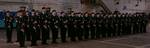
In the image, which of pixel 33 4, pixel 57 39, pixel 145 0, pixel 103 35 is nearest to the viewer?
pixel 57 39

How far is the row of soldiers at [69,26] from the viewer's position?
40.3ft

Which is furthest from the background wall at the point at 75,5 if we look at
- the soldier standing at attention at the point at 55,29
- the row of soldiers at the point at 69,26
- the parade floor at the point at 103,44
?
the soldier standing at attention at the point at 55,29

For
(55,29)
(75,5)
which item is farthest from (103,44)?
(75,5)

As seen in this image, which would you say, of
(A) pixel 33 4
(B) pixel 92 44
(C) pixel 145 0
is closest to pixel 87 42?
(B) pixel 92 44

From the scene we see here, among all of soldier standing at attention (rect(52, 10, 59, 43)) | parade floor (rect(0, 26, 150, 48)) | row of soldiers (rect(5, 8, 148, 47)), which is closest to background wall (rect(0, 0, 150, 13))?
row of soldiers (rect(5, 8, 148, 47))

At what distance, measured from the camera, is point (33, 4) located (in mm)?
21953

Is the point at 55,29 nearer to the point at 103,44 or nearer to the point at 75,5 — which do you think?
the point at 103,44

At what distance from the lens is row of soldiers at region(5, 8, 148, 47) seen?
12270 millimetres

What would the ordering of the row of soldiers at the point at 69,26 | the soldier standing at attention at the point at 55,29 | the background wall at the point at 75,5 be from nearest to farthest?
1. the row of soldiers at the point at 69,26
2. the soldier standing at attention at the point at 55,29
3. the background wall at the point at 75,5

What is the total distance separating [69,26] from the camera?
44.6 feet

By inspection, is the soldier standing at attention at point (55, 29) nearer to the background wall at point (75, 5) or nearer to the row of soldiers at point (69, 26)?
the row of soldiers at point (69, 26)

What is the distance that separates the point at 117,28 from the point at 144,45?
311 centimetres

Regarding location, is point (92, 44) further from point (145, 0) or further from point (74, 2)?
point (145, 0)

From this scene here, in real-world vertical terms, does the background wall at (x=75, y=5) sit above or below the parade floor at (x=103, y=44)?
above
